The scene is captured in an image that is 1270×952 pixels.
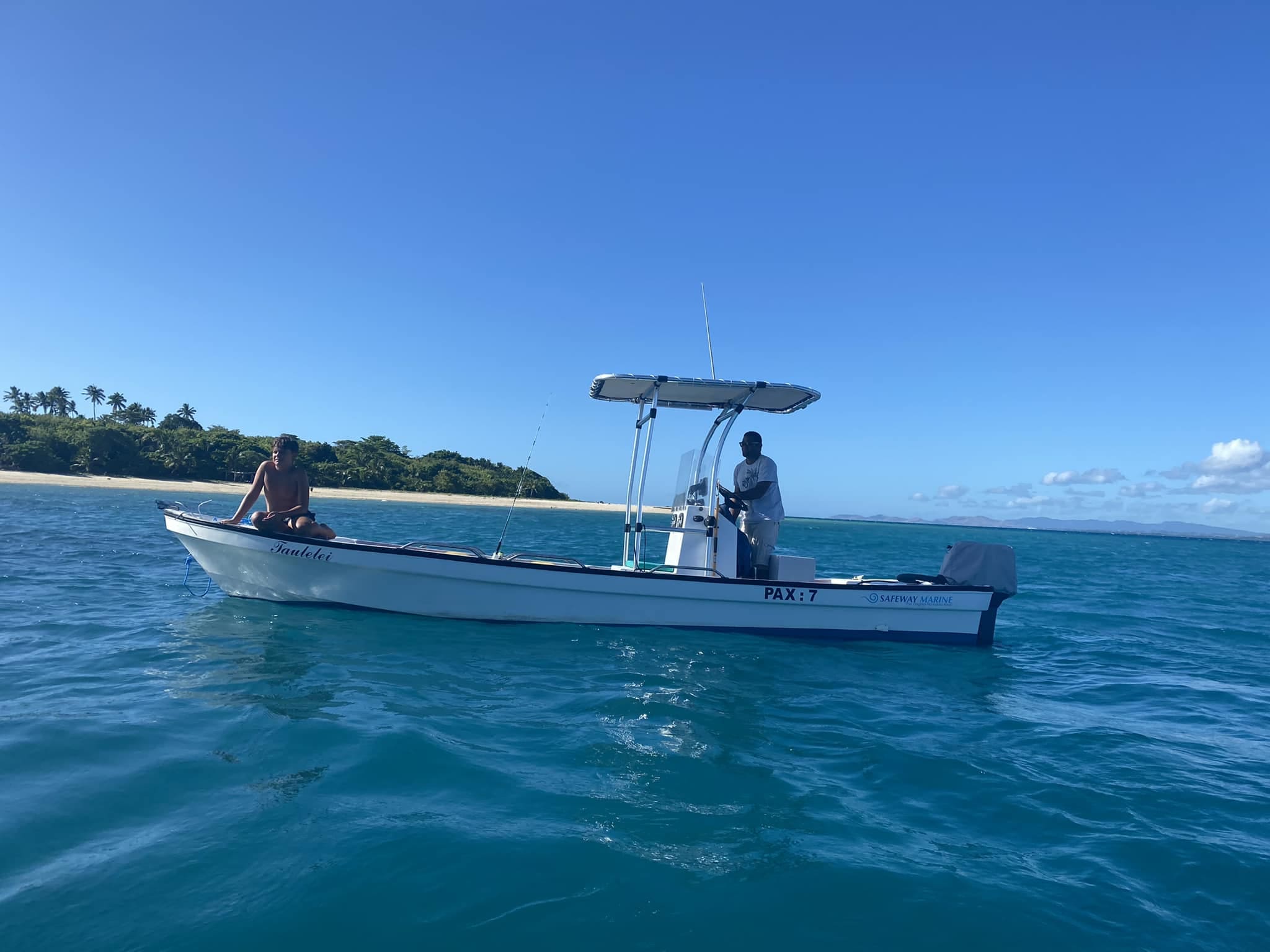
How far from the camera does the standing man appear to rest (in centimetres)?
1038

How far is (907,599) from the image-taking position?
10.3 m

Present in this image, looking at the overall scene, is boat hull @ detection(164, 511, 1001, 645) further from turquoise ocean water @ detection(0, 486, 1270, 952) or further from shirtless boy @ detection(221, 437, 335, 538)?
turquoise ocean water @ detection(0, 486, 1270, 952)

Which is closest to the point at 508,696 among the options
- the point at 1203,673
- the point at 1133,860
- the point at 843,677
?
the point at 843,677

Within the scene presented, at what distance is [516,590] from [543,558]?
71 cm

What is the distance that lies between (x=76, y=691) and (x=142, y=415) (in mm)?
88752

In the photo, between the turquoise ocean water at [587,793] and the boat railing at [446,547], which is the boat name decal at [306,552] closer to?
the turquoise ocean water at [587,793]

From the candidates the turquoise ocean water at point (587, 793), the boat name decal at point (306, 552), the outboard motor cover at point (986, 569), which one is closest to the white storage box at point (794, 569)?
the turquoise ocean water at point (587, 793)

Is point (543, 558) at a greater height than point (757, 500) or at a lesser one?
lesser

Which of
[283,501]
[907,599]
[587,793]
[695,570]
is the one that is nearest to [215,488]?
[283,501]

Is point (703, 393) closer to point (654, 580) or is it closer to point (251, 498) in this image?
point (654, 580)

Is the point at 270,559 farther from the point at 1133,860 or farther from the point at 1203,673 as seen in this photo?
the point at 1203,673

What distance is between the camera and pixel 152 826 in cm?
371

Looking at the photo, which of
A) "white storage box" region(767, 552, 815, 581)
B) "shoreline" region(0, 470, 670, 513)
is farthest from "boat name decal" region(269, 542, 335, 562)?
"shoreline" region(0, 470, 670, 513)

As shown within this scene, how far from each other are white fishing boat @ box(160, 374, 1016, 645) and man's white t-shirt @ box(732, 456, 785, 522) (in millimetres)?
464
